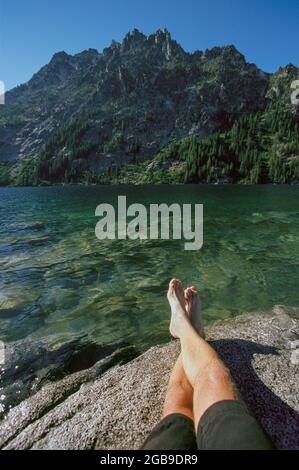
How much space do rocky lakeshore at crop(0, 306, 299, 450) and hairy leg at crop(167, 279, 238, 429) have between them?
1.81 ft

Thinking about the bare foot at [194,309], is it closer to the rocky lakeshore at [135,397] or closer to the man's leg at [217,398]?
the rocky lakeshore at [135,397]

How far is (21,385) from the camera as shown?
5883mm

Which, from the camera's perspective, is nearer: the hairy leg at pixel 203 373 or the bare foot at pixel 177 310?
the hairy leg at pixel 203 373

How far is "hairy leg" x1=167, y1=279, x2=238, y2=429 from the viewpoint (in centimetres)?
317

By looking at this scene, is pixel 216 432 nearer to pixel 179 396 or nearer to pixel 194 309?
pixel 179 396

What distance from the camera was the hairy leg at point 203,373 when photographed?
3.17 m

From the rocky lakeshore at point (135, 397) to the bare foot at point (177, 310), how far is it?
0.41 m

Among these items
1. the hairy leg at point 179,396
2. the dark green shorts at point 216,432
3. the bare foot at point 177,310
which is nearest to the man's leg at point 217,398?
the dark green shorts at point 216,432

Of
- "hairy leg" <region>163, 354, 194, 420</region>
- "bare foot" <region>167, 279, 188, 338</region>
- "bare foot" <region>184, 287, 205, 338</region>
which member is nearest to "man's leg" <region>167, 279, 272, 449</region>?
"hairy leg" <region>163, 354, 194, 420</region>

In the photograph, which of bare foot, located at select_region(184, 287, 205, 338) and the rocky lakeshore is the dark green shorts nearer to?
the rocky lakeshore

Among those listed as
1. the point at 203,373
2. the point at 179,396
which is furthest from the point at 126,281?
the point at 203,373
